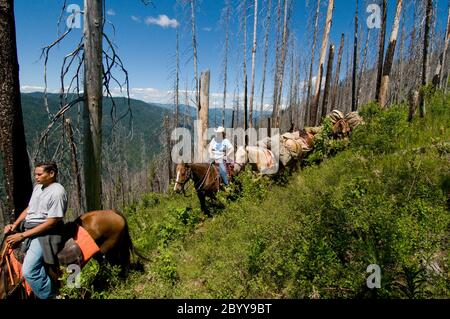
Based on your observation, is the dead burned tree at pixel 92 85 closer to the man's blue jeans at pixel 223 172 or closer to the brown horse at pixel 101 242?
the brown horse at pixel 101 242

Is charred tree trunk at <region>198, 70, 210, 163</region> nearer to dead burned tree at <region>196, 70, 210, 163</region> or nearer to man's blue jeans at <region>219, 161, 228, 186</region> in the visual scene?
dead burned tree at <region>196, 70, 210, 163</region>

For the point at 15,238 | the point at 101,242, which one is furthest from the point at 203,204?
the point at 15,238

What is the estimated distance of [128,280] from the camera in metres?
5.29

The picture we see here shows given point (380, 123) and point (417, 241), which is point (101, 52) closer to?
point (417, 241)

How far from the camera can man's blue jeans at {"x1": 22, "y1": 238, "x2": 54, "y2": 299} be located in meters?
4.05

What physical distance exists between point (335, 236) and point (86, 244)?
3821 mm

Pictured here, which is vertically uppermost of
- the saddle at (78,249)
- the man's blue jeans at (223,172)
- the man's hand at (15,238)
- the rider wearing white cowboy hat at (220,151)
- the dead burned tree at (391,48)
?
the dead burned tree at (391,48)

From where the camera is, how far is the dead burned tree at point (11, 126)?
367cm

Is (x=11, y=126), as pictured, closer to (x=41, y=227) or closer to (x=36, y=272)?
(x=41, y=227)

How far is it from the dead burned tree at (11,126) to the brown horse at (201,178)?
4.05 metres

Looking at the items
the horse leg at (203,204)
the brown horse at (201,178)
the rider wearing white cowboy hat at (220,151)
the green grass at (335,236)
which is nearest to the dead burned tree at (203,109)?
the rider wearing white cowboy hat at (220,151)

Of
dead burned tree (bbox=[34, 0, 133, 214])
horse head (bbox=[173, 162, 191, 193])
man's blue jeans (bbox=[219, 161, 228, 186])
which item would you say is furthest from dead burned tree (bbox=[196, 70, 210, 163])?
dead burned tree (bbox=[34, 0, 133, 214])

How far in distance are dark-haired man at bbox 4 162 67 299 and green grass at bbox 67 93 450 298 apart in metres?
1.14
